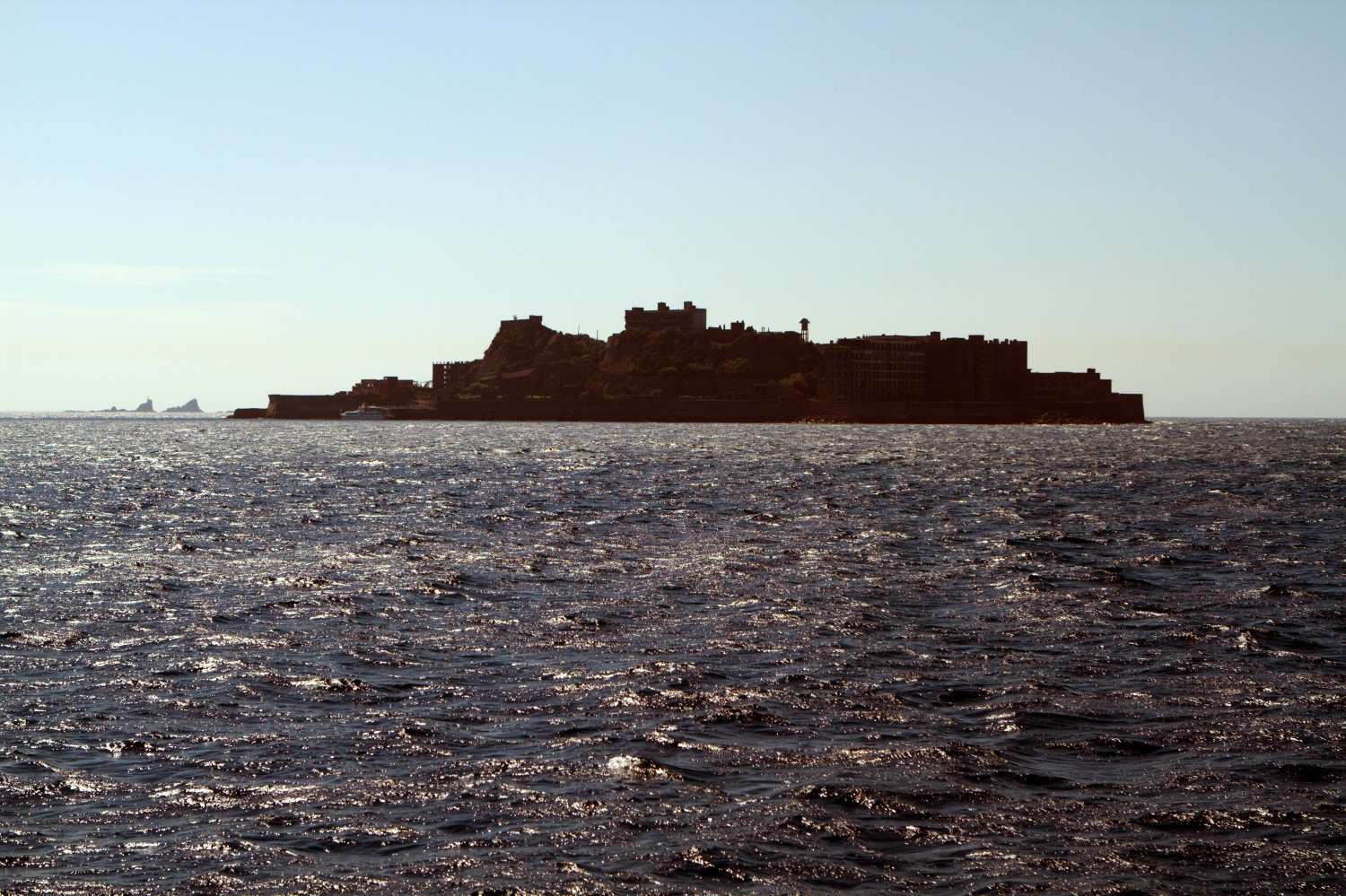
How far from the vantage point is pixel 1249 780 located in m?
14.9

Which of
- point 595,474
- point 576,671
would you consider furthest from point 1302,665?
point 595,474

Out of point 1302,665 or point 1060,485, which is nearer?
point 1302,665

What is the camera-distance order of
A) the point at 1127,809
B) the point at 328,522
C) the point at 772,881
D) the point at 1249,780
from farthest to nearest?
1. the point at 328,522
2. the point at 1249,780
3. the point at 1127,809
4. the point at 772,881

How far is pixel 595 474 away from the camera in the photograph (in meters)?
Answer: 83.0

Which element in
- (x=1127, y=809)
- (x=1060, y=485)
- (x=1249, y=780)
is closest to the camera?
(x=1127, y=809)

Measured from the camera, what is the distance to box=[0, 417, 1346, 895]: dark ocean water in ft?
41.1

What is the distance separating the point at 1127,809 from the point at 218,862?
8.63 m

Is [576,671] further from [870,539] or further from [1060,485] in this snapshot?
[1060,485]

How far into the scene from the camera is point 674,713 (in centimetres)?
1795

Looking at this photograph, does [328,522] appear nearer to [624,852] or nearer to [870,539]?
[870,539]

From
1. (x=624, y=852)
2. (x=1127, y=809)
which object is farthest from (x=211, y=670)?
(x=1127, y=809)

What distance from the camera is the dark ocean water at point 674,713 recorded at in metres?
12.5

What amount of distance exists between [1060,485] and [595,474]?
26705 millimetres

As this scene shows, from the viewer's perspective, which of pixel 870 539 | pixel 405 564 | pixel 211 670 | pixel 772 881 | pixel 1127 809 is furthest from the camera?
pixel 870 539
